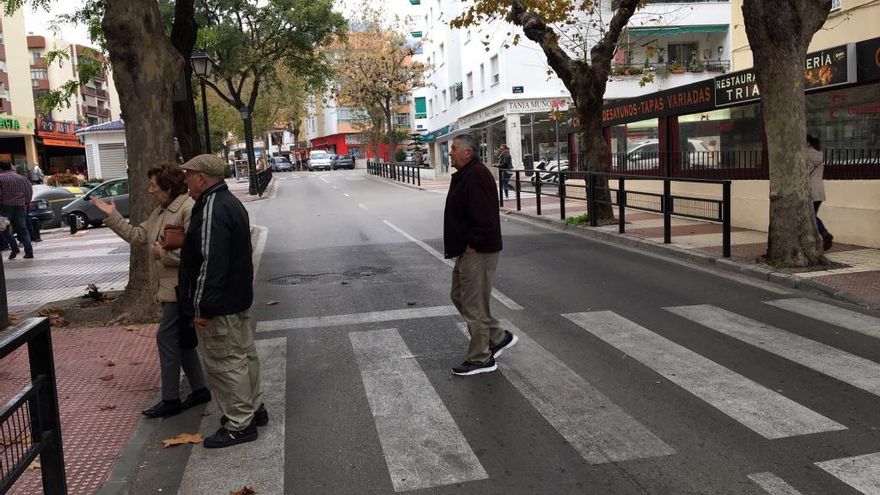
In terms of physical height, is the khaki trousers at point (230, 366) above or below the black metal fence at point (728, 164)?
below

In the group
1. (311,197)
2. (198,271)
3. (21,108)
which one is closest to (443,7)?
(311,197)

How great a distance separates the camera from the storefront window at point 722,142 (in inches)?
551

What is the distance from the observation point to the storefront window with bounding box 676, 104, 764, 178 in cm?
1399

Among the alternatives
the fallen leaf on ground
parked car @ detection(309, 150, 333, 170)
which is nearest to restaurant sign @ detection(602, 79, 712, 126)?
the fallen leaf on ground

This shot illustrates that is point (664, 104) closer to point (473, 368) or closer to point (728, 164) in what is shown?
point (728, 164)

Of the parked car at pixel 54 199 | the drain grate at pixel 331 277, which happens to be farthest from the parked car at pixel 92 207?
the drain grate at pixel 331 277

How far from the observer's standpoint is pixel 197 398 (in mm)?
5453

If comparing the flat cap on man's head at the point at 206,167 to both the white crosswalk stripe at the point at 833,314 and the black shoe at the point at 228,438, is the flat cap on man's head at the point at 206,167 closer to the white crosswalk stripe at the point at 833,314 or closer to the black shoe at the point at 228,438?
the black shoe at the point at 228,438

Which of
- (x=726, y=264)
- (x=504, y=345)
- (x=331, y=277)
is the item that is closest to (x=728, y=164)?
(x=726, y=264)

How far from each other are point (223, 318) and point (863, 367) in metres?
4.79

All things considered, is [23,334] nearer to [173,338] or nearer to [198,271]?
[198,271]

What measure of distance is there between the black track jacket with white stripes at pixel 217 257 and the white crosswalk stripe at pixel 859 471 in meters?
3.47

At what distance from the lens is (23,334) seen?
2883mm

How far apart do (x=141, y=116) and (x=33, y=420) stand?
18.9ft
